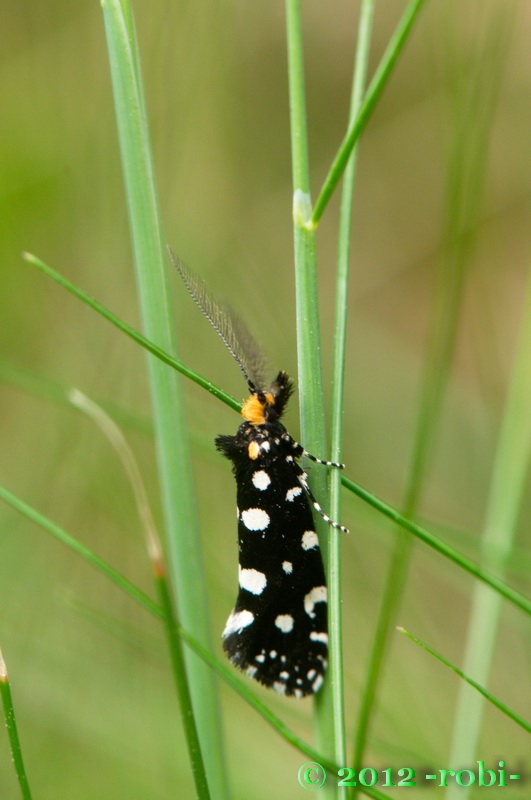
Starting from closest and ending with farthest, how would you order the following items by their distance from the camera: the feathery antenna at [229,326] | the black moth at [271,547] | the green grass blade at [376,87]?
the green grass blade at [376,87]
the feathery antenna at [229,326]
the black moth at [271,547]

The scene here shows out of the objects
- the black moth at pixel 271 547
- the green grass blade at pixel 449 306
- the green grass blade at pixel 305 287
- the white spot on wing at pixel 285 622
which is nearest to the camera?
the green grass blade at pixel 305 287

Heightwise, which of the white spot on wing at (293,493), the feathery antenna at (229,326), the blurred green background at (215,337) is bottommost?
the white spot on wing at (293,493)

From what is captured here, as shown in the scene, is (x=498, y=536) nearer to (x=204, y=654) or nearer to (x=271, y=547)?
(x=271, y=547)

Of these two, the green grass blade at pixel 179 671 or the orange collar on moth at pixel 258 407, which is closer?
the green grass blade at pixel 179 671

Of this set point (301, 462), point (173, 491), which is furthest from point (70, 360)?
point (173, 491)

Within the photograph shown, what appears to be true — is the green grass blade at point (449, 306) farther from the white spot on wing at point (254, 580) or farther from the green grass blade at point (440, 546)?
the white spot on wing at point (254, 580)

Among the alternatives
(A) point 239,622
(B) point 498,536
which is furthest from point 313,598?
(B) point 498,536

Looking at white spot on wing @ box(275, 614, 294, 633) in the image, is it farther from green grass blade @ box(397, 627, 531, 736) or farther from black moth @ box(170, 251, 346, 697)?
green grass blade @ box(397, 627, 531, 736)

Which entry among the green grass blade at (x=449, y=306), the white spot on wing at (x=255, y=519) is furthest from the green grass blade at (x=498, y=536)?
the white spot on wing at (x=255, y=519)

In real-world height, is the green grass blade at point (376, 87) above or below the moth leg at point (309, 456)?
above
